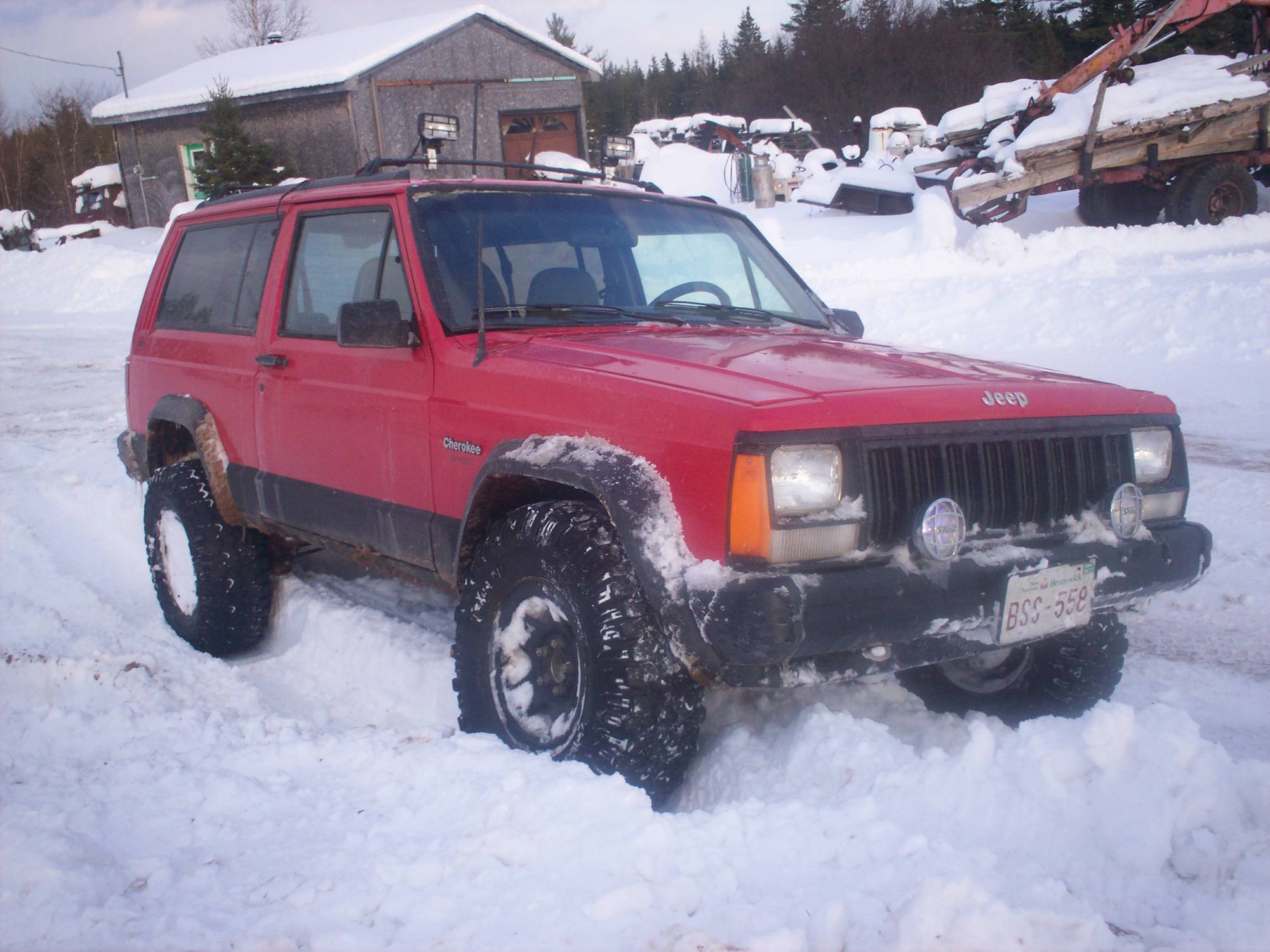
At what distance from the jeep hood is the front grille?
83mm

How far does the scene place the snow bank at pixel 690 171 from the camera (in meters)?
23.9

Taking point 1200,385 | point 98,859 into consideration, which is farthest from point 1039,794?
point 1200,385

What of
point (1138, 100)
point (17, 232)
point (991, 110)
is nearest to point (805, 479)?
point (1138, 100)

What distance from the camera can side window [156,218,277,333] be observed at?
412 centimetres

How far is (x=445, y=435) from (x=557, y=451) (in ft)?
1.87

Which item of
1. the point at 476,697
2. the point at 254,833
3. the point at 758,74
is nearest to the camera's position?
the point at 254,833

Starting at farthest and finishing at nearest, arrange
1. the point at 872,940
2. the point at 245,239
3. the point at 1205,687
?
the point at 245,239, the point at 1205,687, the point at 872,940

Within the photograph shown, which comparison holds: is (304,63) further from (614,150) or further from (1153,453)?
(1153,453)

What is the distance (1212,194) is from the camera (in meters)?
12.2

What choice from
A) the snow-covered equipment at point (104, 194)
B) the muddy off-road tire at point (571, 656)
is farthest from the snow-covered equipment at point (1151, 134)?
the snow-covered equipment at point (104, 194)

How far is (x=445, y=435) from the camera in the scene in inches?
124

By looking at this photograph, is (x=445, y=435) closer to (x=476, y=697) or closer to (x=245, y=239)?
(x=476, y=697)

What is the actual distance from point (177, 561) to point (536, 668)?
7.40 feet

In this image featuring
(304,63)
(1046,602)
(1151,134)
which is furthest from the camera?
(304,63)
